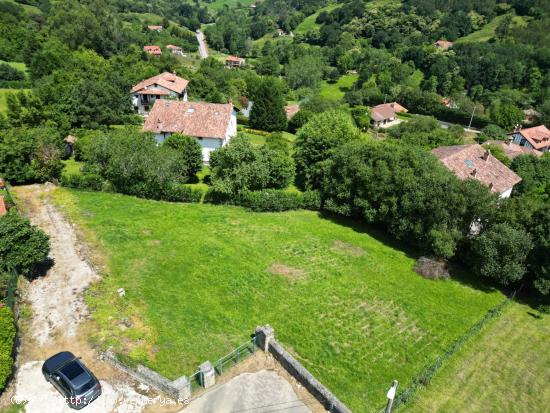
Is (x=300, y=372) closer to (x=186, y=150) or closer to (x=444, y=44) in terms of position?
(x=186, y=150)

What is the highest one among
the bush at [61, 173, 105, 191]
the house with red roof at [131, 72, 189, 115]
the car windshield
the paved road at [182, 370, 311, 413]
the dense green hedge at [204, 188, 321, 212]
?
the house with red roof at [131, 72, 189, 115]

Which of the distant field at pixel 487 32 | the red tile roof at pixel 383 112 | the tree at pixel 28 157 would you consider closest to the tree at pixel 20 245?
the tree at pixel 28 157

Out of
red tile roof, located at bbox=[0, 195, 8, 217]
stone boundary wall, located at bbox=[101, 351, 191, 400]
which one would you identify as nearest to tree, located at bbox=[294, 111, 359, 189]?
red tile roof, located at bbox=[0, 195, 8, 217]

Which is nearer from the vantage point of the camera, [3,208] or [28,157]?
[3,208]

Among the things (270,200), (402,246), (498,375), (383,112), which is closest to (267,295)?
(498,375)

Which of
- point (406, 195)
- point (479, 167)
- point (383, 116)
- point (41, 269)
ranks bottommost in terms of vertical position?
point (41, 269)

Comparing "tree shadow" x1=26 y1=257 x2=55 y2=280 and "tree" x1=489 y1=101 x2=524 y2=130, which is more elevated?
"tree" x1=489 y1=101 x2=524 y2=130

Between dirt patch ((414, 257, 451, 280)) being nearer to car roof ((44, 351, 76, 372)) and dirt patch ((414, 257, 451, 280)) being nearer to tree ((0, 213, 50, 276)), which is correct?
car roof ((44, 351, 76, 372))

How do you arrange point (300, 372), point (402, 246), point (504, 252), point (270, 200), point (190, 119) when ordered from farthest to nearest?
point (190, 119)
point (270, 200)
point (402, 246)
point (504, 252)
point (300, 372)
